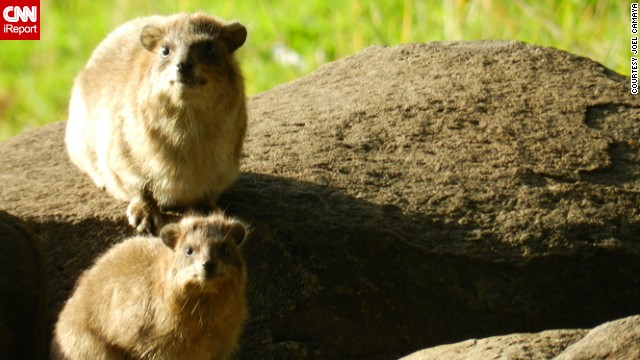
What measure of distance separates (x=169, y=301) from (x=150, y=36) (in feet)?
5.58

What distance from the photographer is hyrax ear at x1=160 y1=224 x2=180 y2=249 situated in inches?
258

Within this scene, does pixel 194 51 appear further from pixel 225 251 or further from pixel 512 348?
pixel 512 348

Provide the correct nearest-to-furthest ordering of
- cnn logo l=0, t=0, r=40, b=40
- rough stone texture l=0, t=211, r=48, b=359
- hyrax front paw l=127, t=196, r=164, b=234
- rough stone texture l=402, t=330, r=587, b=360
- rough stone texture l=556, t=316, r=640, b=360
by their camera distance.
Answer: rough stone texture l=556, t=316, r=640, b=360 < rough stone texture l=402, t=330, r=587, b=360 < rough stone texture l=0, t=211, r=48, b=359 < hyrax front paw l=127, t=196, r=164, b=234 < cnn logo l=0, t=0, r=40, b=40

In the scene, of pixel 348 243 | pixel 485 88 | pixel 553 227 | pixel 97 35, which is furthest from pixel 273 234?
pixel 97 35

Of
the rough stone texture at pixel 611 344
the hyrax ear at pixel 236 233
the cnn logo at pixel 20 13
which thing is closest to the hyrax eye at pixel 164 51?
the hyrax ear at pixel 236 233

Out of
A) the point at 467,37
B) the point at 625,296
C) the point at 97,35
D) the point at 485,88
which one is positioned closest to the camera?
the point at 625,296

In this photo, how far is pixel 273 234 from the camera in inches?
279

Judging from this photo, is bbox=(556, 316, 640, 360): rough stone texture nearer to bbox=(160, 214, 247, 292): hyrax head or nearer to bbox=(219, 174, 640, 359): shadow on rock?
bbox=(219, 174, 640, 359): shadow on rock

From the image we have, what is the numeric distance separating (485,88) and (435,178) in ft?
3.87

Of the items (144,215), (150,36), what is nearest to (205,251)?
(144,215)

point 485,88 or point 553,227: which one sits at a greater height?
point 485,88

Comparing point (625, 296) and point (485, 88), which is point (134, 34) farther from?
point (625, 296)

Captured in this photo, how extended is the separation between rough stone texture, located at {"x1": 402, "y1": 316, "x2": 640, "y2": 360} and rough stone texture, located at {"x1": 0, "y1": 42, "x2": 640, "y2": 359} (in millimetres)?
1123

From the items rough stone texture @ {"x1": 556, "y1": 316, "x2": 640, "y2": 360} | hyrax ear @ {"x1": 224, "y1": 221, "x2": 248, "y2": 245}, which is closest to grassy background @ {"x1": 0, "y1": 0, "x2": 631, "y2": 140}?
hyrax ear @ {"x1": 224, "y1": 221, "x2": 248, "y2": 245}
